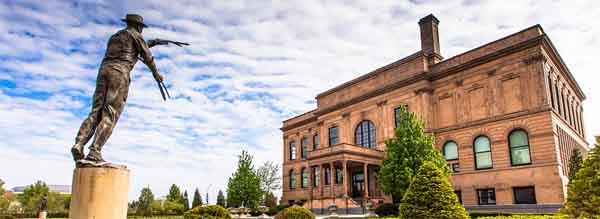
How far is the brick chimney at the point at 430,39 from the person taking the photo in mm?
36781

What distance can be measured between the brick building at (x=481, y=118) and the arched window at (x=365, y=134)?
4.1 inches

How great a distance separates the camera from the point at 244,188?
41.8 m

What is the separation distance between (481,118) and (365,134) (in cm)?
1285

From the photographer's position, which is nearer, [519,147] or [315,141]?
[519,147]

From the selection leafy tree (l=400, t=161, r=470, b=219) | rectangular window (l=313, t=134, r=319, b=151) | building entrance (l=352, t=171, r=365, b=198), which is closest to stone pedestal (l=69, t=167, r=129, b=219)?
leafy tree (l=400, t=161, r=470, b=219)

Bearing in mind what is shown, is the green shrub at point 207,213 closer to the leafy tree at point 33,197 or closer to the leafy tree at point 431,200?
the leafy tree at point 431,200

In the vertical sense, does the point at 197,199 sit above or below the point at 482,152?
below

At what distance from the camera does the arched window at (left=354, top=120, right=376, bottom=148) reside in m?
41.0

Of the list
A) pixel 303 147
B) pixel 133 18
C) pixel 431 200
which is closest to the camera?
pixel 133 18

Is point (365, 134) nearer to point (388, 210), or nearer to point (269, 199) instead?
point (388, 210)

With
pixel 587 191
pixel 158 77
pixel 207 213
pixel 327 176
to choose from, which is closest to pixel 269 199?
pixel 327 176

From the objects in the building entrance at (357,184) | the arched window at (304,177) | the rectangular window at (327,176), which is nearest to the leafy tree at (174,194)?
the arched window at (304,177)

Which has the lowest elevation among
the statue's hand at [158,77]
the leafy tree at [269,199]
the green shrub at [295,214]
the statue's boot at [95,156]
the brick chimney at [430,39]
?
the leafy tree at [269,199]

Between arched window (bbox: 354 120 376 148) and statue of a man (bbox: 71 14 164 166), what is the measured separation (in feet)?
117
